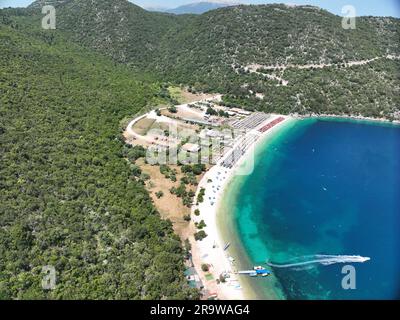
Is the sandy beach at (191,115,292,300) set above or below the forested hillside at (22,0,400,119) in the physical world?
below

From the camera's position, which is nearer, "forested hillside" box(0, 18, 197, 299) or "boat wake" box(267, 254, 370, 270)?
"forested hillside" box(0, 18, 197, 299)

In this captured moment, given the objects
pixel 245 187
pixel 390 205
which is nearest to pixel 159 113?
pixel 245 187

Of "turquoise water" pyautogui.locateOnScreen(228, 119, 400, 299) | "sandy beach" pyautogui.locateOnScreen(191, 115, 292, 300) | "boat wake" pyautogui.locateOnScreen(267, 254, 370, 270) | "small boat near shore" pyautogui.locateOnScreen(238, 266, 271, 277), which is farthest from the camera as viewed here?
→ "boat wake" pyautogui.locateOnScreen(267, 254, 370, 270)

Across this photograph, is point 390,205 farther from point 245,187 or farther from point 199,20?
point 199,20

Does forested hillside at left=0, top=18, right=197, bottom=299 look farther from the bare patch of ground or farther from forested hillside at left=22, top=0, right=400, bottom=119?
forested hillside at left=22, top=0, right=400, bottom=119

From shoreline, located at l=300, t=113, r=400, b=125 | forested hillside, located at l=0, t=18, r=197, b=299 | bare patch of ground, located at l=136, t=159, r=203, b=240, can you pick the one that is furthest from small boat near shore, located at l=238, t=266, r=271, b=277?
shoreline, located at l=300, t=113, r=400, b=125

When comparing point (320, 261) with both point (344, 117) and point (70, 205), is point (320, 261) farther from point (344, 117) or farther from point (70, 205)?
point (344, 117)

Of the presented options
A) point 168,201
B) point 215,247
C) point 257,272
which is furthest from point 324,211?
point 168,201
